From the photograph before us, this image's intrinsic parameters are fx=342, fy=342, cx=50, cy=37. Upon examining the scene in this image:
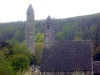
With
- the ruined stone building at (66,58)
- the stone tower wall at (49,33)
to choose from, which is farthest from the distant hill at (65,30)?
the ruined stone building at (66,58)

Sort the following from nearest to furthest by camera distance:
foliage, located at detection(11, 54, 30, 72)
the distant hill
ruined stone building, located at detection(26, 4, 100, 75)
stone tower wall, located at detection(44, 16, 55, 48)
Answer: ruined stone building, located at detection(26, 4, 100, 75)
foliage, located at detection(11, 54, 30, 72)
stone tower wall, located at detection(44, 16, 55, 48)
the distant hill

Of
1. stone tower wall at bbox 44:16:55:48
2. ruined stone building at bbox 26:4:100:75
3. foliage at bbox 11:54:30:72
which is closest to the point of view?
ruined stone building at bbox 26:4:100:75

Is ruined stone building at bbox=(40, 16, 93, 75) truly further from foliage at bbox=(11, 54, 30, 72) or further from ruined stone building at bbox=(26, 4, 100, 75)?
foliage at bbox=(11, 54, 30, 72)

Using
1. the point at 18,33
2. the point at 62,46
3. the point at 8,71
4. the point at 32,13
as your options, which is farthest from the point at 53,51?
the point at 18,33

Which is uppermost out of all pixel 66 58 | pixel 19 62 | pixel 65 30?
pixel 65 30

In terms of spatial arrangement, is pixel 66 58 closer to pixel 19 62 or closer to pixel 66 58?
pixel 66 58

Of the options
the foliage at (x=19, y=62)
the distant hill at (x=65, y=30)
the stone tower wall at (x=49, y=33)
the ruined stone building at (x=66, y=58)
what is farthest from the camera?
the distant hill at (x=65, y=30)

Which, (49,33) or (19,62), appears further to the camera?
(49,33)

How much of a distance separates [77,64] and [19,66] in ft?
21.5

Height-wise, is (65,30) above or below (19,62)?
above

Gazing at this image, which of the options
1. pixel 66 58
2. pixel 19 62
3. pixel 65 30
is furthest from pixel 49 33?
pixel 65 30

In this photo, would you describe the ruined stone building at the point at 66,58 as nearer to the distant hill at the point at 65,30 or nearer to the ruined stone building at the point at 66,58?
the ruined stone building at the point at 66,58

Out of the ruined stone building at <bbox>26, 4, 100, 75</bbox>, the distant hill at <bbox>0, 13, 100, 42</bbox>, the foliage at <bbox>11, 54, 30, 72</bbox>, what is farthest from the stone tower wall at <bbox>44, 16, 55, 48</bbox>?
the distant hill at <bbox>0, 13, 100, 42</bbox>

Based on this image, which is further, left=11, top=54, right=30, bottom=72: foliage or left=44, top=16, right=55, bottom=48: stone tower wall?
left=44, top=16, right=55, bottom=48: stone tower wall
